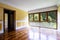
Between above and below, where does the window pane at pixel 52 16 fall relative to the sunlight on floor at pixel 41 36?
above

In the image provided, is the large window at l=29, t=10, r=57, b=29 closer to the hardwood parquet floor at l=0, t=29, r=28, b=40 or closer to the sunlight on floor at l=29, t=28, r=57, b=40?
the sunlight on floor at l=29, t=28, r=57, b=40

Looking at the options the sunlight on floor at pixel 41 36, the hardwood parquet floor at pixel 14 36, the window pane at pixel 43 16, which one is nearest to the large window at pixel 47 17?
the window pane at pixel 43 16

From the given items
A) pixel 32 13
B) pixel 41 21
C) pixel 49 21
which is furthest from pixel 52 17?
pixel 32 13

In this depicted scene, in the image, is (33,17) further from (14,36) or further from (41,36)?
(14,36)

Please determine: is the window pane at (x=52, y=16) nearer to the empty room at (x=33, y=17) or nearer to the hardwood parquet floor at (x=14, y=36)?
the empty room at (x=33, y=17)

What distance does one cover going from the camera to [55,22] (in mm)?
7727

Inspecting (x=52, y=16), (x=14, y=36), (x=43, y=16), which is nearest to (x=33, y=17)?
(x=43, y=16)

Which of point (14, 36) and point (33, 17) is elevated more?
point (33, 17)

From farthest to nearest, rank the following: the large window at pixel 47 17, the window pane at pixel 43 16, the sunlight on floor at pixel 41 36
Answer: the window pane at pixel 43 16 < the large window at pixel 47 17 < the sunlight on floor at pixel 41 36

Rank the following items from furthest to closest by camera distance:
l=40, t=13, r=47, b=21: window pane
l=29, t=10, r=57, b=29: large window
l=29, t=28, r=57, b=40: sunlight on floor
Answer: l=40, t=13, r=47, b=21: window pane, l=29, t=10, r=57, b=29: large window, l=29, t=28, r=57, b=40: sunlight on floor

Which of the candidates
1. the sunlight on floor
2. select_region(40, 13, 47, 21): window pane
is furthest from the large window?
the sunlight on floor

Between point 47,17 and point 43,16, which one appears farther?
point 43,16

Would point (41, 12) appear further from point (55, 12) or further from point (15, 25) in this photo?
point (15, 25)

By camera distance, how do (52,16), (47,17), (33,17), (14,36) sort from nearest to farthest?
1. (14,36)
2. (52,16)
3. (47,17)
4. (33,17)
